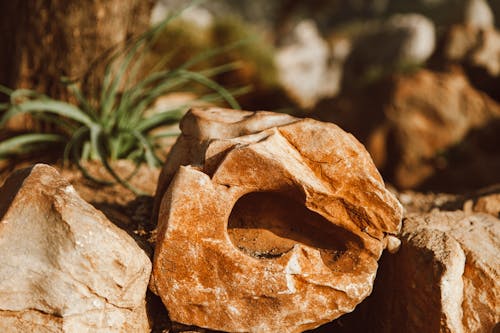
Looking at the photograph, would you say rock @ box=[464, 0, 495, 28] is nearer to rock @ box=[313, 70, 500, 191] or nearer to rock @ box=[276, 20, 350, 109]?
rock @ box=[276, 20, 350, 109]

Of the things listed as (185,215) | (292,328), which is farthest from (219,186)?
(292,328)

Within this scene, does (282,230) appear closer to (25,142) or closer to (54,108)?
(54,108)

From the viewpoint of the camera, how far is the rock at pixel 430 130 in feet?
20.9

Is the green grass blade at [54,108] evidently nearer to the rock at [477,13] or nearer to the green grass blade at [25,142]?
the green grass blade at [25,142]

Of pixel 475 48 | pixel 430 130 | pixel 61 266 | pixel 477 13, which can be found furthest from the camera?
pixel 477 13

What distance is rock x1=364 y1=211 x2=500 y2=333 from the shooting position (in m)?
1.79

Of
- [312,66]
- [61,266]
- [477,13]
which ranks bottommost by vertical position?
[312,66]

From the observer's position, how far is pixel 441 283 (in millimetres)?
1771

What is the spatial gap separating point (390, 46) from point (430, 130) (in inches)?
290

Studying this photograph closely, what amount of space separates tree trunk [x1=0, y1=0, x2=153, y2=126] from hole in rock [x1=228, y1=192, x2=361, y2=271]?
183 centimetres

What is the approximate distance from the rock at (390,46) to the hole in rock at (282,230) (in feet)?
35.0

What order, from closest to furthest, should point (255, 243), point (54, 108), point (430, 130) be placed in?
point (255, 243), point (54, 108), point (430, 130)

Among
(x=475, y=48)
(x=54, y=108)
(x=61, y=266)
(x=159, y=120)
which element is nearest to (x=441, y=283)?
(x=61, y=266)

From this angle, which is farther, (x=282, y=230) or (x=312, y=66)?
(x=312, y=66)
